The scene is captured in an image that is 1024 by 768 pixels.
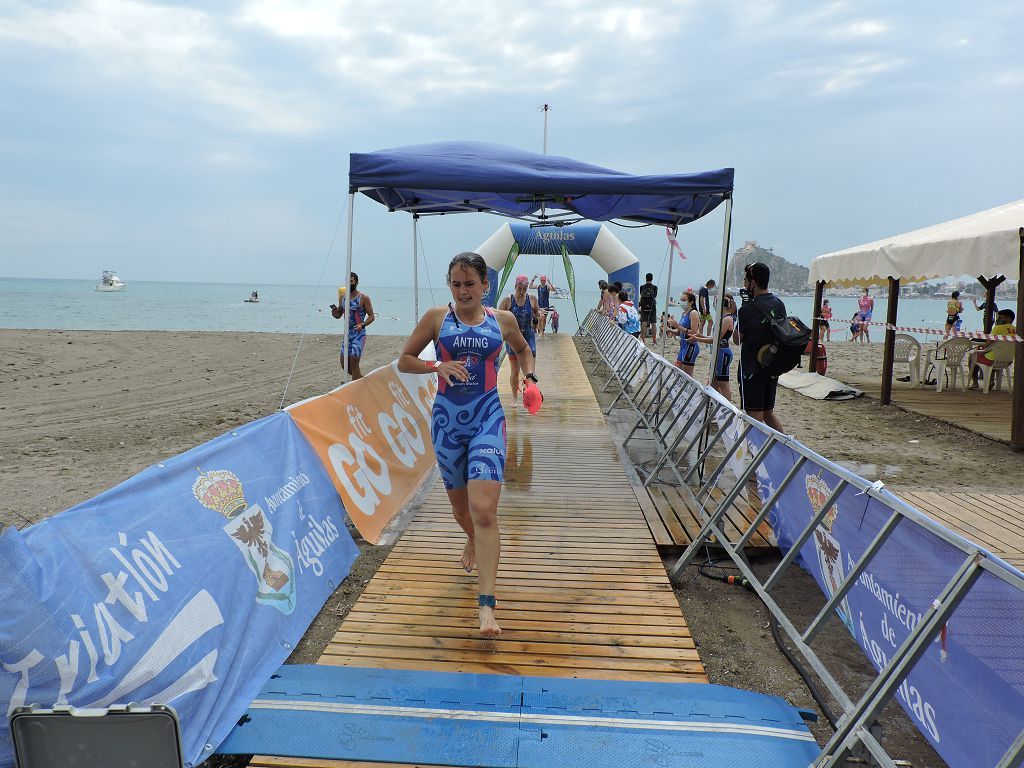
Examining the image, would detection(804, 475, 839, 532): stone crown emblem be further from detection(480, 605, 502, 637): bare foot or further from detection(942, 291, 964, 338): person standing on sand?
detection(942, 291, 964, 338): person standing on sand

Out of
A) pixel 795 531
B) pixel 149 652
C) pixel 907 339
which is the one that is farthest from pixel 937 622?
pixel 907 339

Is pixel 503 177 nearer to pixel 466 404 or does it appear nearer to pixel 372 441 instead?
pixel 372 441

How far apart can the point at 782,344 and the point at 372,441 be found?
346 cm

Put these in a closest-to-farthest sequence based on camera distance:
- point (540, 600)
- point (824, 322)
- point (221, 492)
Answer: point (221, 492) → point (540, 600) → point (824, 322)

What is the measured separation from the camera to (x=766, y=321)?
5.47 meters

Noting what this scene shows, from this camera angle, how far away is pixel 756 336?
5.56 meters

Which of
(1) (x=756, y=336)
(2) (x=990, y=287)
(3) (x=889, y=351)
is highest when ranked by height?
(2) (x=990, y=287)

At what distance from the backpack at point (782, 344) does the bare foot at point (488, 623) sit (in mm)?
3507

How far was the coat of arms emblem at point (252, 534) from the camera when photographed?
2.88 m

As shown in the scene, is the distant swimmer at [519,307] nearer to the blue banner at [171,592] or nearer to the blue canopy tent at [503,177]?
the blue canopy tent at [503,177]

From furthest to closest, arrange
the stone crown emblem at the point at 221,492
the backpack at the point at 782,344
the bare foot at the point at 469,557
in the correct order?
the backpack at the point at 782,344, the bare foot at the point at 469,557, the stone crown emblem at the point at 221,492

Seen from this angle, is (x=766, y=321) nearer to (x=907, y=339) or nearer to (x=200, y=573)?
(x=200, y=573)

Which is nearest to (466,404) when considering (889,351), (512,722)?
(512,722)

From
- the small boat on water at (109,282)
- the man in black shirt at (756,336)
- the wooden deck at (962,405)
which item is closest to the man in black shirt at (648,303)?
the wooden deck at (962,405)
